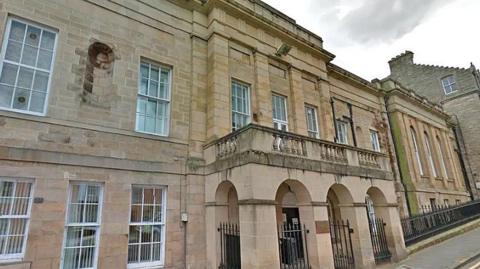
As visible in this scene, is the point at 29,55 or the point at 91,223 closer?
the point at 91,223

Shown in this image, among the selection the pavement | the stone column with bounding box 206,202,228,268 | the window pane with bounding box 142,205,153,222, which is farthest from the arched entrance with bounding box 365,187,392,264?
the window pane with bounding box 142,205,153,222

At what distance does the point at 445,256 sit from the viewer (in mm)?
9391

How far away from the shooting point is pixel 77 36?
780 cm

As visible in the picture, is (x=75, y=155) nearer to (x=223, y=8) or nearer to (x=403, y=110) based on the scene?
(x=223, y=8)

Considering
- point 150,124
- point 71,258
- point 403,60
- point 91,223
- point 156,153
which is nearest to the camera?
point 71,258

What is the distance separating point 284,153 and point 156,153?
12.6ft

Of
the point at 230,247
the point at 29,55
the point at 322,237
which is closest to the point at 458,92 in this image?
the point at 322,237

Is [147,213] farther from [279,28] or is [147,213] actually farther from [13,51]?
[279,28]

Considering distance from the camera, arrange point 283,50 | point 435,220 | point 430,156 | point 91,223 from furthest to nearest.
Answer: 1. point 430,156
2. point 435,220
3. point 283,50
4. point 91,223

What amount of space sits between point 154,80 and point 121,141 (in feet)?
8.08

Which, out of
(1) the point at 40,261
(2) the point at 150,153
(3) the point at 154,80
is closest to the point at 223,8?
(3) the point at 154,80

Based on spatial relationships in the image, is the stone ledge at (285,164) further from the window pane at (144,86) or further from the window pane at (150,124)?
the window pane at (144,86)

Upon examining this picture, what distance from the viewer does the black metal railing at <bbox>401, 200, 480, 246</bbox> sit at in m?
12.1

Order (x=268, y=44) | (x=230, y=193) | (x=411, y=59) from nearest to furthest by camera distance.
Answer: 1. (x=230, y=193)
2. (x=268, y=44)
3. (x=411, y=59)
